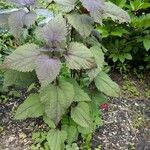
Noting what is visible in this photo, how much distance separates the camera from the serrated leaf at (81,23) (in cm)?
250

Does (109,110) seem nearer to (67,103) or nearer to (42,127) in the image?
(42,127)

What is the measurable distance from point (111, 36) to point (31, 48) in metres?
1.60

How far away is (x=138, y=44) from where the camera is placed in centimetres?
400

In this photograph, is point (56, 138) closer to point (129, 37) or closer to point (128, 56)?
point (128, 56)

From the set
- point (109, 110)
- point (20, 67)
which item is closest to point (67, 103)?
point (20, 67)

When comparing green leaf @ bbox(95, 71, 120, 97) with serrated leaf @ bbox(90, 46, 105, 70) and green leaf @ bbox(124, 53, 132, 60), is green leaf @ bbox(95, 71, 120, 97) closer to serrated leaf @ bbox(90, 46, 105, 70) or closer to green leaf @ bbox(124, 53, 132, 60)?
serrated leaf @ bbox(90, 46, 105, 70)

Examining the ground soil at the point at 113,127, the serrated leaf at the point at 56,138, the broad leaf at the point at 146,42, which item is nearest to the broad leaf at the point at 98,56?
the serrated leaf at the point at 56,138

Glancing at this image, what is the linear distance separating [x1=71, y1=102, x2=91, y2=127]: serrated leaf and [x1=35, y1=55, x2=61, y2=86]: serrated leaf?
517 mm

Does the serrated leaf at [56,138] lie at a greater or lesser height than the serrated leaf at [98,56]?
lesser

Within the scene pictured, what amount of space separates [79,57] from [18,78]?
0.49 m

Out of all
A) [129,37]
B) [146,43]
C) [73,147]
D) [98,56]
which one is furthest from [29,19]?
[129,37]

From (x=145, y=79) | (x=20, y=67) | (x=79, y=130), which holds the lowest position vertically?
(x=145, y=79)

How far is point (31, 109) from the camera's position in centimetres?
271

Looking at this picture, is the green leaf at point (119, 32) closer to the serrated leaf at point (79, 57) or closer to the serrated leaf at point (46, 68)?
the serrated leaf at point (79, 57)
